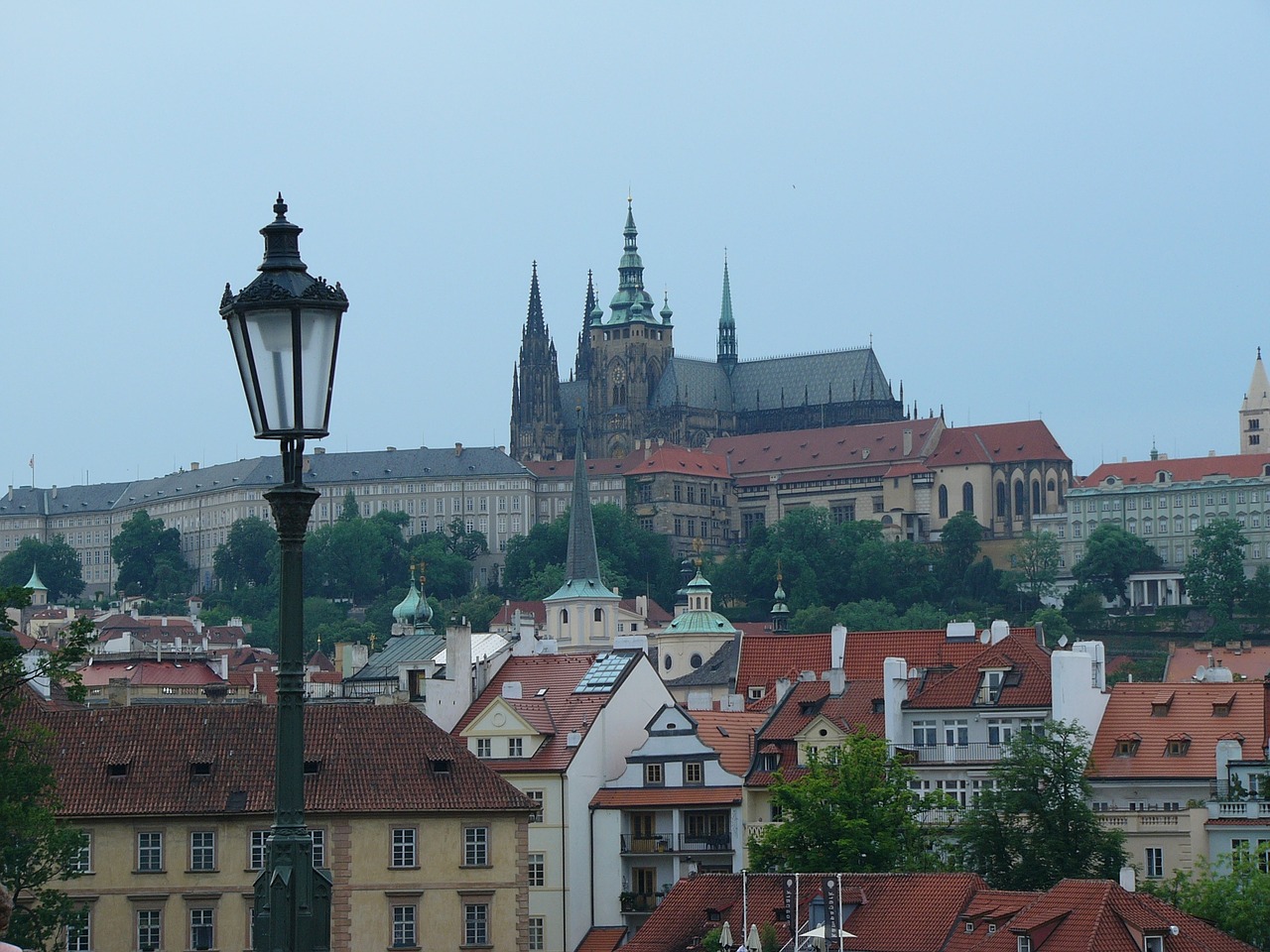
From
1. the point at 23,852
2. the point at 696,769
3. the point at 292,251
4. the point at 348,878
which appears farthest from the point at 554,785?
the point at 292,251

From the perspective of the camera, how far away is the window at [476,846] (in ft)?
173

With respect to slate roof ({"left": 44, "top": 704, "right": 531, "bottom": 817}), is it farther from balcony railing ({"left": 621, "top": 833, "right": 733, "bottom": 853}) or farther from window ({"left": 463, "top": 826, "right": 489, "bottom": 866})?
balcony railing ({"left": 621, "top": 833, "right": 733, "bottom": 853})

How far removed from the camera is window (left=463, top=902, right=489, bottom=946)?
2048 inches

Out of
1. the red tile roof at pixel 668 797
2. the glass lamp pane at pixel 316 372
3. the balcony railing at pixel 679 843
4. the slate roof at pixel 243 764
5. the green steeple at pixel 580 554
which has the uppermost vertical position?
the green steeple at pixel 580 554

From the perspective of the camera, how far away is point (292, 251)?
38.2 ft

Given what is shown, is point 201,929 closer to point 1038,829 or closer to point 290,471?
point 1038,829

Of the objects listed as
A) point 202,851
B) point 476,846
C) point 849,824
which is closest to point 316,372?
point 202,851

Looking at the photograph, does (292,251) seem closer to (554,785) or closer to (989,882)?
(989,882)

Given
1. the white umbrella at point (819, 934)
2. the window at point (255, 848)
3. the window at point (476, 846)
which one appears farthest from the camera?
the window at point (476, 846)

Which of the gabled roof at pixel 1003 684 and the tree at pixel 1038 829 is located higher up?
the gabled roof at pixel 1003 684

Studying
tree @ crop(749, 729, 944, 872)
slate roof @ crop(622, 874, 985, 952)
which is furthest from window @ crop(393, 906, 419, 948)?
tree @ crop(749, 729, 944, 872)

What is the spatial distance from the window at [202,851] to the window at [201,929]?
0.76m

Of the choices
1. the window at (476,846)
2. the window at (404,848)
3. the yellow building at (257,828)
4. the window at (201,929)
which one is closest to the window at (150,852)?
the yellow building at (257,828)

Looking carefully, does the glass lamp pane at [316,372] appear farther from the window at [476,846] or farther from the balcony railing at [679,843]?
the balcony railing at [679,843]
